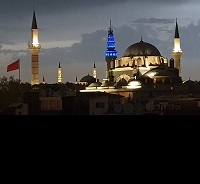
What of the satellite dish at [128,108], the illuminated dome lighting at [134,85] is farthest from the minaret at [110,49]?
the satellite dish at [128,108]

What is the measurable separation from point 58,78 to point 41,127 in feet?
172

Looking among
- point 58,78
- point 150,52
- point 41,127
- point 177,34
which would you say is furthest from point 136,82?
point 41,127

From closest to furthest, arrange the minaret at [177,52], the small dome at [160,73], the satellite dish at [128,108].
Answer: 1. the satellite dish at [128,108]
2. the small dome at [160,73]
3. the minaret at [177,52]

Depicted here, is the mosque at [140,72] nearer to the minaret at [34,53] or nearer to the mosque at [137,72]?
the mosque at [137,72]

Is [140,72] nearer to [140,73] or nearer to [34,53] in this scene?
[140,73]

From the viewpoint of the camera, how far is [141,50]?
41375 mm

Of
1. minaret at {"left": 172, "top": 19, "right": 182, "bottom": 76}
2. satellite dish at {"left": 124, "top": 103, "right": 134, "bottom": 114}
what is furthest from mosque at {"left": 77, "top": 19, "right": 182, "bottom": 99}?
satellite dish at {"left": 124, "top": 103, "right": 134, "bottom": 114}

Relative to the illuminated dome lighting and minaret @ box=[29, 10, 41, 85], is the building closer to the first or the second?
the illuminated dome lighting

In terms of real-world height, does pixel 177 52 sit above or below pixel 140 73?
above

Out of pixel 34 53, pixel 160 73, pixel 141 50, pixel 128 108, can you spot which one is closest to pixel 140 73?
pixel 141 50

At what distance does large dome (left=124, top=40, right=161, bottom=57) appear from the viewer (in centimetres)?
4122

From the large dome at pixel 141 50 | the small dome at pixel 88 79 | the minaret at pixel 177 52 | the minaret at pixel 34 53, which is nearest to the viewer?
the minaret at pixel 34 53

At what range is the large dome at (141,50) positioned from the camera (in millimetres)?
41219

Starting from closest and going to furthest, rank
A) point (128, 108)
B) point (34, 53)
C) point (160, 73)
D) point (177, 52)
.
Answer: point (128, 108), point (160, 73), point (34, 53), point (177, 52)
